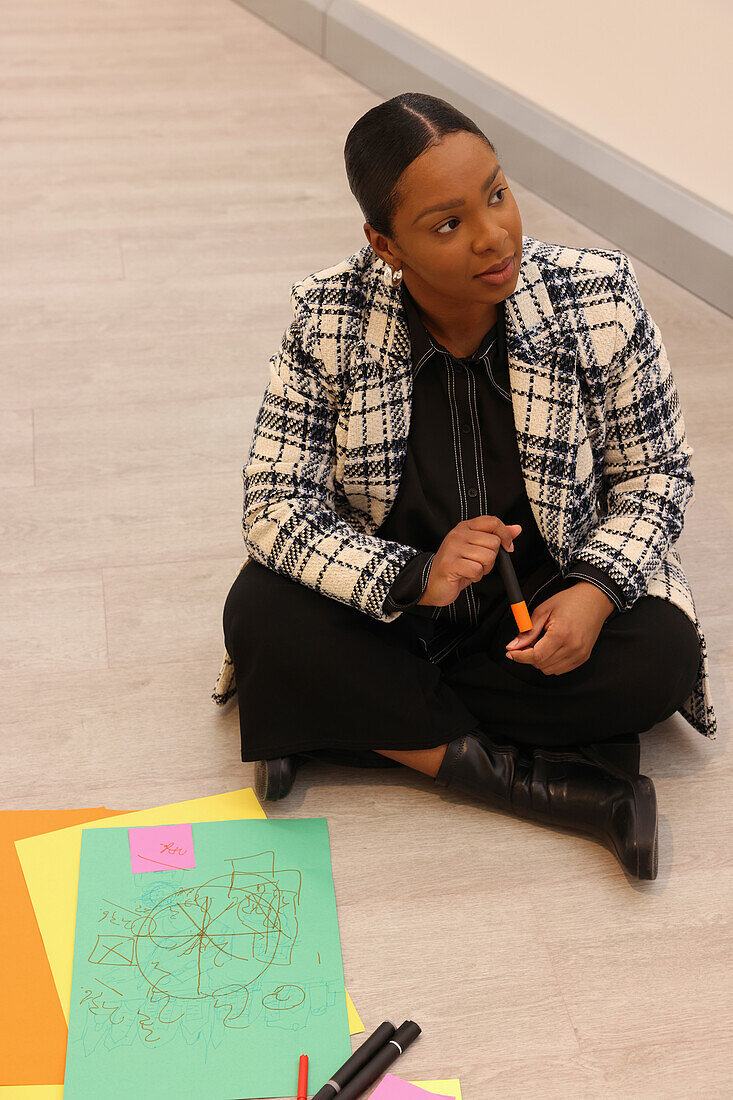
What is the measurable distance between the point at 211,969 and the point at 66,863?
0.23 metres

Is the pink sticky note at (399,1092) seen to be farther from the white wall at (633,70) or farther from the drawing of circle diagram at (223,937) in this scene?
the white wall at (633,70)

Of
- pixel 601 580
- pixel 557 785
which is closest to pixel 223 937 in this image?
pixel 557 785

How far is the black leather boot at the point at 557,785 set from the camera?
4.48 ft

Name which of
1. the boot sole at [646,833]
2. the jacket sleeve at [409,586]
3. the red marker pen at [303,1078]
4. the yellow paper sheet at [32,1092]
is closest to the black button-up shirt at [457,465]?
the jacket sleeve at [409,586]

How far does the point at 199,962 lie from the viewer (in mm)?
1271

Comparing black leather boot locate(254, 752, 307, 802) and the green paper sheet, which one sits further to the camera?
black leather boot locate(254, 752, 307, 802)

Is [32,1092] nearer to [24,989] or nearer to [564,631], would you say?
[24,989]

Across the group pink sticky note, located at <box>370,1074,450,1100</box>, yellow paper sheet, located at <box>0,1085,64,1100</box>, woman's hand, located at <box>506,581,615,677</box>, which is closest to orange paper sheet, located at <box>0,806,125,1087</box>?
yellow paper sheet, located at <box>0,1085,64,1100</box>

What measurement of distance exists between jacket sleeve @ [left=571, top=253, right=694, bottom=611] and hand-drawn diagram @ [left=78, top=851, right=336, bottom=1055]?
52cm

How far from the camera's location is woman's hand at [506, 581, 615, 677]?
1.33 meters

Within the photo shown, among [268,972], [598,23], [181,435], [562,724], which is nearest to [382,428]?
[562,724]

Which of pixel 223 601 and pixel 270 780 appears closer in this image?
pixel 270 780

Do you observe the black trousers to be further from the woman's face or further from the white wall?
the white wall

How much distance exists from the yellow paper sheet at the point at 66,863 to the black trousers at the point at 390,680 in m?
0.08
